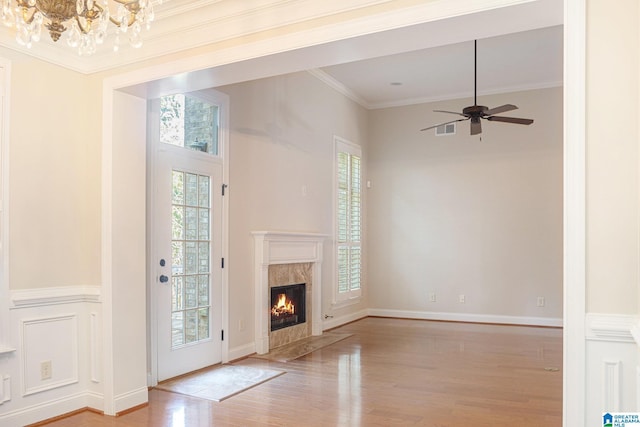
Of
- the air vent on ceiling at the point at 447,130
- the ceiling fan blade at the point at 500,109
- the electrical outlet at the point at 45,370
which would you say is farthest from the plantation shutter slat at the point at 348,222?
the electrical outlet at the point at 45,370

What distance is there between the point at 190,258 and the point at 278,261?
135cm

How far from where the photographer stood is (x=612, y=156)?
7.50 ft

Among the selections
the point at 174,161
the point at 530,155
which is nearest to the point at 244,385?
the point at 174,161

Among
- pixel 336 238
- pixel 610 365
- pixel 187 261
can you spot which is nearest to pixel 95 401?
pixel 187 261

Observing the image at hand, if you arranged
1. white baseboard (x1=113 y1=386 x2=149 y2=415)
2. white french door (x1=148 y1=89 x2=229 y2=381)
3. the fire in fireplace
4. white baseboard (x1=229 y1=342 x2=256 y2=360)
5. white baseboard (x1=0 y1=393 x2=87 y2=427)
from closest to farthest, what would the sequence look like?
white baseboard (x1=0 y1=393 x2=87 y2=427), white baseboard (x1=113 y1=386 x2=149 y2=415), white french door (x1=148 y1=89 x2=229 y2=381), white baseboard (x1=229 y1=342 x2=256 y2=360), the fire in fireplace

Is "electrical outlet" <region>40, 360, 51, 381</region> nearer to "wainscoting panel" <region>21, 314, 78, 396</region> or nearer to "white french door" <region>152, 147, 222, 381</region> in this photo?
"wainscoting panel" <region>21, 314, 78, 396</region>

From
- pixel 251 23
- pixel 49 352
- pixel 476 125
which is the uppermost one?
pixel 251 23

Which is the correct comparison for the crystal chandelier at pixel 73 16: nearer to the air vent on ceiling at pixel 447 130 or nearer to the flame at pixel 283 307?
the flame at pixel 283 307

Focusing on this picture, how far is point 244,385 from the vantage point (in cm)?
457

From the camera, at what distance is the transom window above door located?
482 cm

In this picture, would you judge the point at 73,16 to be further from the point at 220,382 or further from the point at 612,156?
the point at 220,382

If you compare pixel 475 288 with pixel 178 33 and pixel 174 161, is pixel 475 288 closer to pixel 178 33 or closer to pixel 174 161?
pixel 174 161

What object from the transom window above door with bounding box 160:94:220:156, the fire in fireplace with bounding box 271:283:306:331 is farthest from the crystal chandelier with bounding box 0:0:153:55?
the fire in fireplace with bounding box 271:283:306:331

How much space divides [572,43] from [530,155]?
5.78 metres
